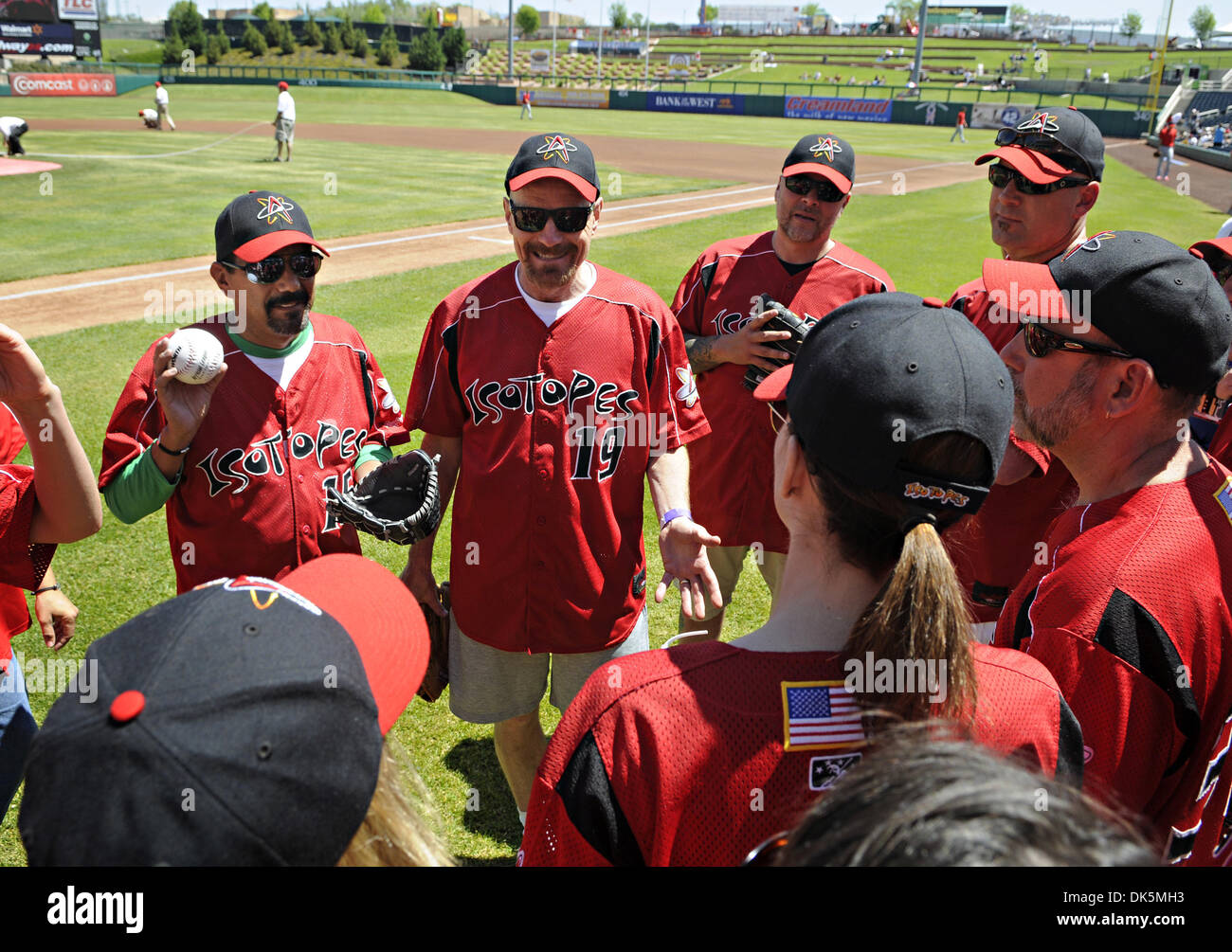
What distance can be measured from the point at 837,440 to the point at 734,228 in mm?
16731

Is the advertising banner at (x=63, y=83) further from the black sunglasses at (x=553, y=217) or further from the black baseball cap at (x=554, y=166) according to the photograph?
the black sunglasses at (x=553, y=217)

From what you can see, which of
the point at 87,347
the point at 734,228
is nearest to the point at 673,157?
the point at 734,228

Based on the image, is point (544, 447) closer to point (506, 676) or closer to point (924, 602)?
point (506, 676)

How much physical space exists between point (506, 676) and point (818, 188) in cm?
299

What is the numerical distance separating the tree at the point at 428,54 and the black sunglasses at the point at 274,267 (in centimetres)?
8374

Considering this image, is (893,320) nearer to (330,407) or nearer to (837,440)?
(837,440)

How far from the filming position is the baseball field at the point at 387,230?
5168 mm

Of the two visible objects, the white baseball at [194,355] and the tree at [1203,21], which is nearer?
the white baseball at [194,355]

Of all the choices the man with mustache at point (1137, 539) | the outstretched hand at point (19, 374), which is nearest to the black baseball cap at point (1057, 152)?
the man with mustache at point (1137, 539)

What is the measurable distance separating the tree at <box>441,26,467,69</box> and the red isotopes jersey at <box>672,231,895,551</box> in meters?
83.5

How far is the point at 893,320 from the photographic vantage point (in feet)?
5.11

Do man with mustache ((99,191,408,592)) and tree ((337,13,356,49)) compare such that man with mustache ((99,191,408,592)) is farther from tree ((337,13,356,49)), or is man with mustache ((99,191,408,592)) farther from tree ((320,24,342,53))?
tree ((337,13,356,49))

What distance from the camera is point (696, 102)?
58.1 meters

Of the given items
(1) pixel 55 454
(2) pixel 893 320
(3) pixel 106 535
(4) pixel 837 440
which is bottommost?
(3) pixel 106 535
